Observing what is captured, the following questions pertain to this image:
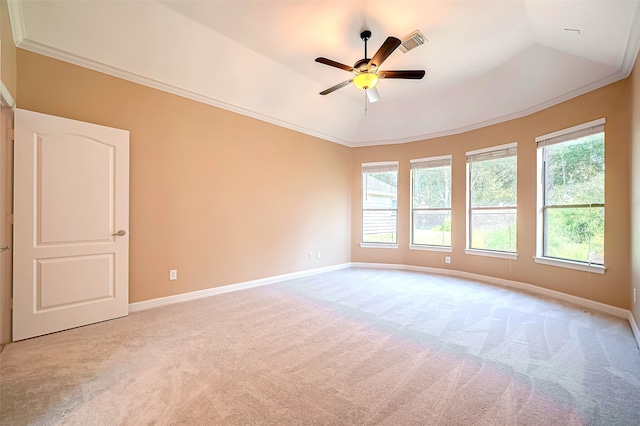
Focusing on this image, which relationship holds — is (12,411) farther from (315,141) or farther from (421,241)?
(421,241)

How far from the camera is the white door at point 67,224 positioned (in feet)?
8.74

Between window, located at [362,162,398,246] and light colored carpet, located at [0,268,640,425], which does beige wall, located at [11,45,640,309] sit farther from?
light colored carpet, located at [0,268,640,425]

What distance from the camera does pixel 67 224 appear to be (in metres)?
2.90

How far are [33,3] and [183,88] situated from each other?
1445mm

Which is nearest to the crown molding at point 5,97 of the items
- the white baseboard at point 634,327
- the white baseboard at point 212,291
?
the white baseboard at point 212,291

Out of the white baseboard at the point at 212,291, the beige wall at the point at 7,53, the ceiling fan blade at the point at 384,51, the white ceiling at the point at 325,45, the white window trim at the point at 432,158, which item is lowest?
the white baseboard at the point at 212,291

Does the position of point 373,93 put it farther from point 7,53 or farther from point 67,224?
point 67,224

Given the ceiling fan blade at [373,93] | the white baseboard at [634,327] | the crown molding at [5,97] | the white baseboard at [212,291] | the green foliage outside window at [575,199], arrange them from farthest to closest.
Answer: the ceiling fan blade at [373,93] → the green foliage outside window at [575,199] → the white baseboard at [212,291] → the white baseboard at [634,327] → the crown molding at [5,97]

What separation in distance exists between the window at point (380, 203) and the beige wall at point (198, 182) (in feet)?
3.80

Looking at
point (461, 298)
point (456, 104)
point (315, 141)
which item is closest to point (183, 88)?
point (315, 141)

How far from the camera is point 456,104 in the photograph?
4969mm

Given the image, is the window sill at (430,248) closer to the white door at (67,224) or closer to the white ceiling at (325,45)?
the white ceiling at (325,45)

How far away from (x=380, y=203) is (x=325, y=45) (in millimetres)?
3558

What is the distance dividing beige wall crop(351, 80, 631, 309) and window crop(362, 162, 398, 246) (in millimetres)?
134
